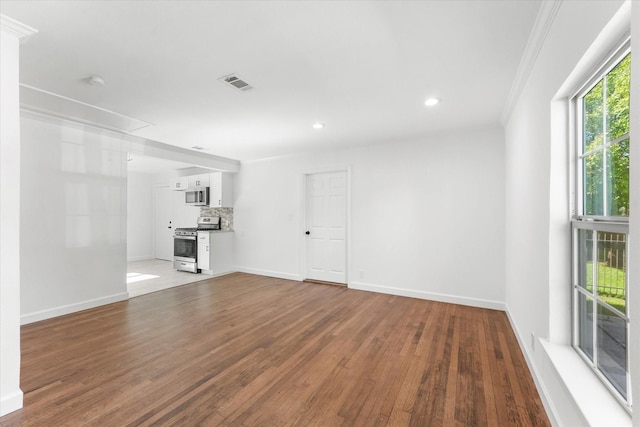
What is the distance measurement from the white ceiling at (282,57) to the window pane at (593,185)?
0.97 metres

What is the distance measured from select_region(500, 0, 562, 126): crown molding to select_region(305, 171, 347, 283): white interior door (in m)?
2.86

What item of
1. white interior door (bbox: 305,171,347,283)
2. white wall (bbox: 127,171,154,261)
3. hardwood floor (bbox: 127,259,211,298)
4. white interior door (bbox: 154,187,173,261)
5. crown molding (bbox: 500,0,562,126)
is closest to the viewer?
crown molding (bbox: 500,0,562,126)

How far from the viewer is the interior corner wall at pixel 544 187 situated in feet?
4.36

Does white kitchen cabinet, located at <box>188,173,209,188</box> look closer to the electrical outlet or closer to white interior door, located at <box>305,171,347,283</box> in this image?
white interior door, located at <box>305,171,347,283</box>

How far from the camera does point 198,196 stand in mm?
6320

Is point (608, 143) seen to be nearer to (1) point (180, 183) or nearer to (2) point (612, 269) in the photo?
(2) point (612, 269)

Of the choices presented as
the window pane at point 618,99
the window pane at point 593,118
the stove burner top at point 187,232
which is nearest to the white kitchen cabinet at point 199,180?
the stove burner top at point 187,232

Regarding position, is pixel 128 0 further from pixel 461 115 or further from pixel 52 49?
pixel 461 115

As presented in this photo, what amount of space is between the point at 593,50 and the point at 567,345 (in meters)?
1.63

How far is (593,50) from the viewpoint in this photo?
121 cm

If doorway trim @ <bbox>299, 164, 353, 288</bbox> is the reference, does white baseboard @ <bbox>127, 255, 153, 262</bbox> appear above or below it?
below

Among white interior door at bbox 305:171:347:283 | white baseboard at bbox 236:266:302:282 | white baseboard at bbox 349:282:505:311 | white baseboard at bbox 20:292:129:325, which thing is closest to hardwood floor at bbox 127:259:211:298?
white baseboard at bbox 20:292:129:325

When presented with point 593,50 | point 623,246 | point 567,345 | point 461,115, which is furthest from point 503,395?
point 461,115

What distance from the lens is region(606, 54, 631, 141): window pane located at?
3.84 ft
